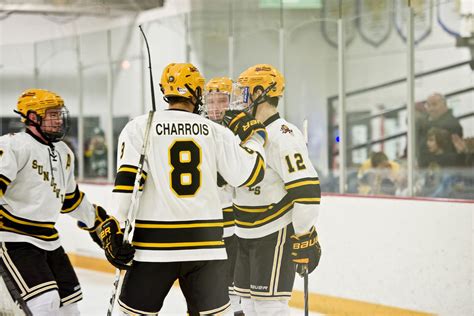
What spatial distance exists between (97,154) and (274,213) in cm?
485

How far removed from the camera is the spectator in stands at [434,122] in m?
5.46

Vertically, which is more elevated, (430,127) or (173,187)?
(430,127)

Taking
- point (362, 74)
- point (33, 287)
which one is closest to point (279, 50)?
point (362, 74)

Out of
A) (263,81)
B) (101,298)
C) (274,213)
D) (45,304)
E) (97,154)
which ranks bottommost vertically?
(101,298)

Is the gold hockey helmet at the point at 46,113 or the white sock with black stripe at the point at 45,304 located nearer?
the white sock with black stripe at the point at 45,304

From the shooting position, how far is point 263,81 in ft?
12.3

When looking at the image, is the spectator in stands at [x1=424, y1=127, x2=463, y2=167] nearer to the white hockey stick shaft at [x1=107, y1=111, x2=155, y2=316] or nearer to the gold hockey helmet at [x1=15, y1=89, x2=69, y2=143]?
the gold hockey helmet at [x1=15, y1=89, x2=69, y2=143]

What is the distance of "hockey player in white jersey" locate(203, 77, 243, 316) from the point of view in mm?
3867

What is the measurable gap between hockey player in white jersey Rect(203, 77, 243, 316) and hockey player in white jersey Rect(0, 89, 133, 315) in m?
0.66

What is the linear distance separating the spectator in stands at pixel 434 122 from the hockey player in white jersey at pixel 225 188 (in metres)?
1.43

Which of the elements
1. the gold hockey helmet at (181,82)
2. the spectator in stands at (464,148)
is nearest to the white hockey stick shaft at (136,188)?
the gold hockey helmet at (181,82)

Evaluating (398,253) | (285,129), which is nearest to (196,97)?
(285,129)

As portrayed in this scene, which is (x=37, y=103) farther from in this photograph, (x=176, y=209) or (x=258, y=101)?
(x=176, y=209)

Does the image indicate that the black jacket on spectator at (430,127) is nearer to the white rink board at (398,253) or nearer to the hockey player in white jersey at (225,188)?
the white rink board at (398,253)
